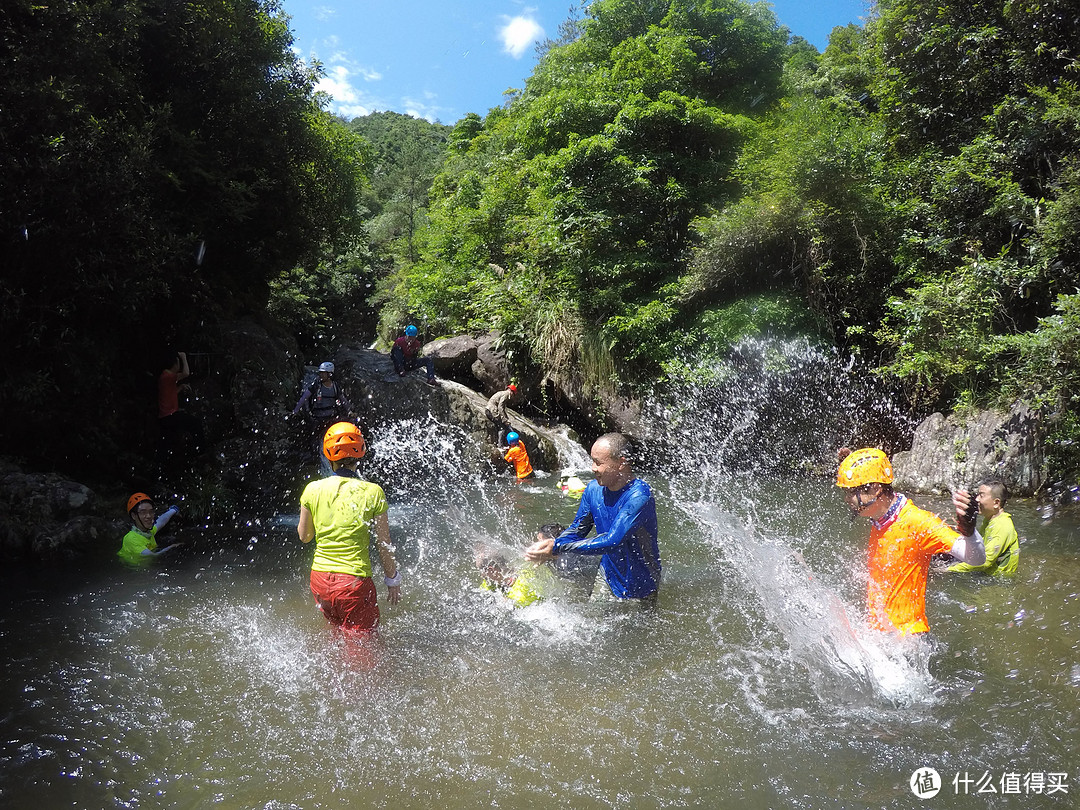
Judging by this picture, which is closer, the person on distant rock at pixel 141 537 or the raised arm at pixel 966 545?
the raised arm at pixel 966 545

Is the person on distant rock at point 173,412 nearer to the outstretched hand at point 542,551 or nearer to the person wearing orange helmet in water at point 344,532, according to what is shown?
the person wearing orange helmet in water at point 344,532

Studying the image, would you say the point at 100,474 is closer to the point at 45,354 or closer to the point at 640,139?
the point at 45,354

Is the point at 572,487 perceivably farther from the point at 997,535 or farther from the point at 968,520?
the point at 968,520

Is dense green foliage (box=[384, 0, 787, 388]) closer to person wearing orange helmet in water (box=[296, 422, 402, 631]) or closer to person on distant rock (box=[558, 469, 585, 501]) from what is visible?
person on distant rock (box=[558, 469, 585, 501])

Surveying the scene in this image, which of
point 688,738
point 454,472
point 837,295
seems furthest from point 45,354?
point 837,295

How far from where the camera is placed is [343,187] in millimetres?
14297

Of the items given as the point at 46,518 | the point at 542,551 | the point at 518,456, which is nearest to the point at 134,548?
the point at 46,518

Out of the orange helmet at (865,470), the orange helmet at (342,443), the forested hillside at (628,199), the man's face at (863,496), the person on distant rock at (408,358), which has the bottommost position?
the man's face at (863,496)

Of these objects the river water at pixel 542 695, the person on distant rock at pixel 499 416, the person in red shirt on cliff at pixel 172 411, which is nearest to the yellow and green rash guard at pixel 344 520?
the river water at pixel 542 695

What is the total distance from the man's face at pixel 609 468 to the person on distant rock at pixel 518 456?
7052 millimetres

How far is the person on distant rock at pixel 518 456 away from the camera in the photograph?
11.3 metres

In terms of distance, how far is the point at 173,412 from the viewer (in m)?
8.89

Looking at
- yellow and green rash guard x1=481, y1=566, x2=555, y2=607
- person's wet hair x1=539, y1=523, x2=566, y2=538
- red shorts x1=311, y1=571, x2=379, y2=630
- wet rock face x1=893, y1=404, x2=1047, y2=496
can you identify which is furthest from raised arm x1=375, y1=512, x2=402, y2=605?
wet rock face x1=893, y1=404, x2=1047, y2=496

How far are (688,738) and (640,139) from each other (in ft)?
42.4
